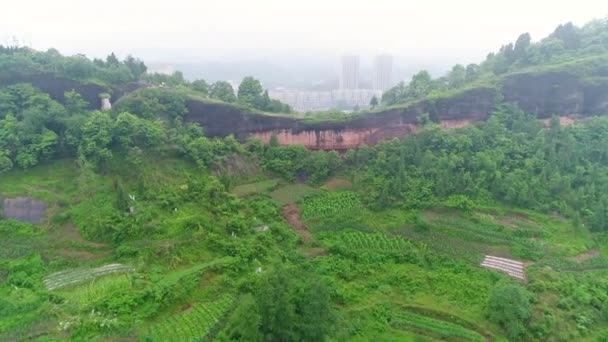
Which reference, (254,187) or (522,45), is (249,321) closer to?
(254,187)

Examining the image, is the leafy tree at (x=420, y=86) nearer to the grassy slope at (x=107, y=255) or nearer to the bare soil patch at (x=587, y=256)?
the bare soil patch at (x=587, y=256)

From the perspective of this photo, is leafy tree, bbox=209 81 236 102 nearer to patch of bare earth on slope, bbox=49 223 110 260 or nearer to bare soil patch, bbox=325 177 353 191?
bare soil patch, bbox=325 177 353 191

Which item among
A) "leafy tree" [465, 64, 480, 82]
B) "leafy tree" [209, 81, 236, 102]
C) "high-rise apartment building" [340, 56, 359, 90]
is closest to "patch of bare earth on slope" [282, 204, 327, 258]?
"leafy tree" [209, 81, 236, 102]

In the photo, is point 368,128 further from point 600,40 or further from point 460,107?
point 600,40

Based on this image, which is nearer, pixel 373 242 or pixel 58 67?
pixel 373 242

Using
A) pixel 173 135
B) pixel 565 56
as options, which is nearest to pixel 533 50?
pixel 565 56

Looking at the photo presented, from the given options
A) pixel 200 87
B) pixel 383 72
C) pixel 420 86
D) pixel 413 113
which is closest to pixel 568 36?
pixel 420 86
